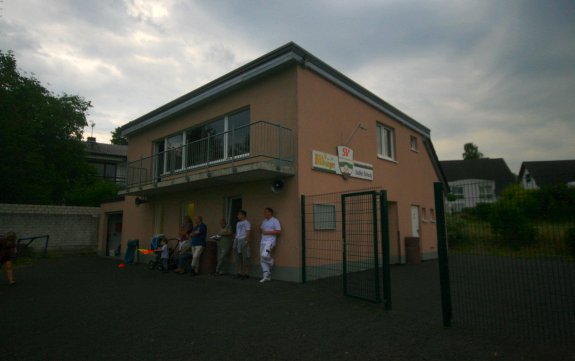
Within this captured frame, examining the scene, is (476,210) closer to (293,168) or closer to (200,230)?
(293,168)

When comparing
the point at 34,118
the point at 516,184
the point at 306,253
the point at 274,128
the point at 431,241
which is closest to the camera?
the point at 516,184

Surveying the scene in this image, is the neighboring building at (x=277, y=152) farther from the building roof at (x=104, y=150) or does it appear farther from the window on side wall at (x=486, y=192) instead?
the building roof at (x=104, y=150)

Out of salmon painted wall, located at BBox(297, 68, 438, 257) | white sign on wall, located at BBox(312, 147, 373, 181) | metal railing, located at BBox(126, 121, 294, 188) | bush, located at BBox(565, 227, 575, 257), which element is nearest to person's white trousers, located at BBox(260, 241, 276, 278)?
salmon painted wall, located at BBox(297, 68, 438, 257)

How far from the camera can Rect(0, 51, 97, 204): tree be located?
19.0 meters

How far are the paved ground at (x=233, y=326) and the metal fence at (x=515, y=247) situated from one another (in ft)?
2.12

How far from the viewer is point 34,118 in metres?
26.8

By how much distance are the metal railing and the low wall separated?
20.2ft

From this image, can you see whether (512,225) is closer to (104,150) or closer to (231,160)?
(231,160)

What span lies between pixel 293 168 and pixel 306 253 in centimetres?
207

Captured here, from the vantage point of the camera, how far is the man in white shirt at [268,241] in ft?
27.0

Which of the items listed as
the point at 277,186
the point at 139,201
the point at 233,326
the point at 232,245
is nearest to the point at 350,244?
the point at 277,186

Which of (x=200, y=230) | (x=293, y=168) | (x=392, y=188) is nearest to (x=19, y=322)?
(x=200, y=230)

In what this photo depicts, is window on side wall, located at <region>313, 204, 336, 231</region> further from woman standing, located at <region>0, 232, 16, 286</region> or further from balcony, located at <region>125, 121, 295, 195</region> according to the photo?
woman standing, located at <region>0, 232, 16, 286</region>

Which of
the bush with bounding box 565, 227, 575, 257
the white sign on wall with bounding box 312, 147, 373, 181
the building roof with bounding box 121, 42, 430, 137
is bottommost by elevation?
the bush with bounding box 565, 227, 575, 257
